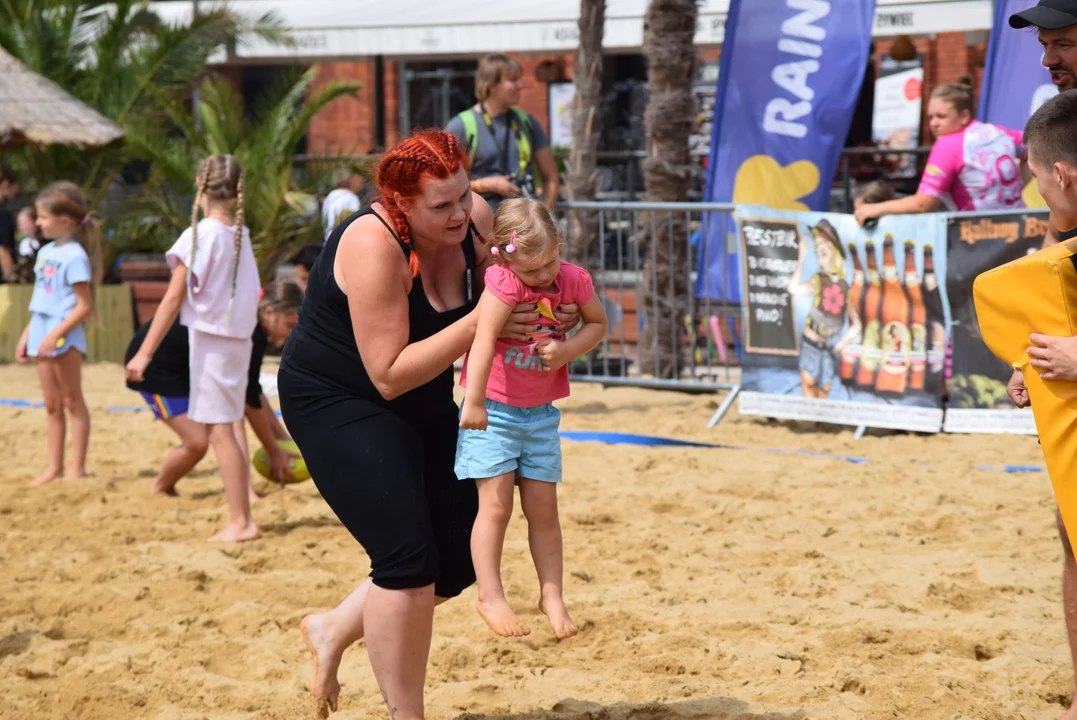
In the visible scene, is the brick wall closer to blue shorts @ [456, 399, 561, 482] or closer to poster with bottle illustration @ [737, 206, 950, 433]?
poster with bottle illustration @ [737, 206, 950, 433]

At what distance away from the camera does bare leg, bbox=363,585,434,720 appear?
3139mm

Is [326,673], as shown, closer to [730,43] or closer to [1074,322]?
[1074,322]

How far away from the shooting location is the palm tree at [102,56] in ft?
45.1

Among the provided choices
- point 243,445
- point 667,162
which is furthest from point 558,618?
point 667,162

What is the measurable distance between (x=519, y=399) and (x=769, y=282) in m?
4.92

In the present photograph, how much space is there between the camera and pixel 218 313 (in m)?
5.64

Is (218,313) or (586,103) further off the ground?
(586,103)

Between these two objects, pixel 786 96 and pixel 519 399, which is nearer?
pixel 519 399

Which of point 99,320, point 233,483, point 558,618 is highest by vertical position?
point 558,618

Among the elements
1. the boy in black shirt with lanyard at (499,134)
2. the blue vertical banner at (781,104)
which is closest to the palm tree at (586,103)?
the blue vertical banner at (781,104)

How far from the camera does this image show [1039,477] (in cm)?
653

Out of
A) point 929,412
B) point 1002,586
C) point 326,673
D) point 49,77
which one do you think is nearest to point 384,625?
point 326,673

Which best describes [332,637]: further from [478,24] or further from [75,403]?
[478,24]

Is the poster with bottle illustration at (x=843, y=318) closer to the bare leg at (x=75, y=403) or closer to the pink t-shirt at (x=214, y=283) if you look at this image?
the pink t-shirt at (x=214, y=283)
